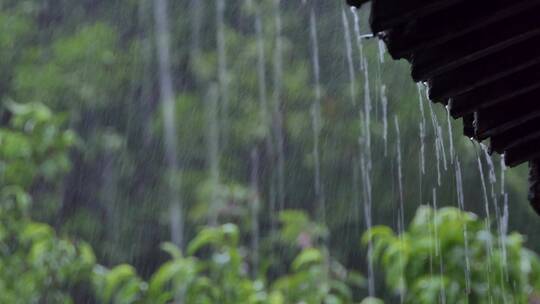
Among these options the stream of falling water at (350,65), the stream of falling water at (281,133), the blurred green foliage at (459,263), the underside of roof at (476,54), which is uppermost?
the stream of falling water at (350,65)

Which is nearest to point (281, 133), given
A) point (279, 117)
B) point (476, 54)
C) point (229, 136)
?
point (279, 117)

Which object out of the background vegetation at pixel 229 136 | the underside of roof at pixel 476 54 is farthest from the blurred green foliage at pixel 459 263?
the background vegetation at pixel 229 136

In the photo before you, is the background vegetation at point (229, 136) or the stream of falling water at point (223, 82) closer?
the background vegetation at point (229, 136)

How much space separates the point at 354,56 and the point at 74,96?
2683mm

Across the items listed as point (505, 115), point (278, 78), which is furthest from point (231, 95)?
point (505, 115)

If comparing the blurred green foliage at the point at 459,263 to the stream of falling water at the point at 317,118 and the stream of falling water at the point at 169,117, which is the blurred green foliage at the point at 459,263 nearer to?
the stream of falling water at the point at 317,118

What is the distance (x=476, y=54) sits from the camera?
6.77ft

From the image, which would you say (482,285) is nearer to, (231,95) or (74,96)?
(231,95)

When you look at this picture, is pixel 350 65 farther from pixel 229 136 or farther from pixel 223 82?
pixel 229 136

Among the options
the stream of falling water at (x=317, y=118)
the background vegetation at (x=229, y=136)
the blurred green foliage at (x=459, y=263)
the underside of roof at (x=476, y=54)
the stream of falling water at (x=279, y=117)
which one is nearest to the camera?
the underside of roof at (x=476, y=54)

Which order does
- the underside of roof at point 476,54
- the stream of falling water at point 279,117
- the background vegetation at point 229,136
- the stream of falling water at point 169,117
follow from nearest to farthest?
the underside of roof at point 476,54 → the background vegetation at point 229,136 → the stream of falling water at point 169,117 → the stream of falling water at point 279,117

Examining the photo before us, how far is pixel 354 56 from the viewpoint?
10789 mm

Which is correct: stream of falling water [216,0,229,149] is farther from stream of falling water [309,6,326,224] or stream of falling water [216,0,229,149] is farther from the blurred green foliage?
the blurred green foliage

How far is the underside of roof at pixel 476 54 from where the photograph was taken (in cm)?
196
